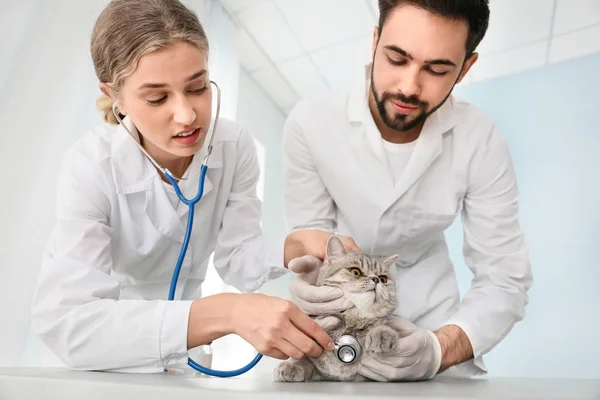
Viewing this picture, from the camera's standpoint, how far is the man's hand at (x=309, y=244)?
3.35 ft

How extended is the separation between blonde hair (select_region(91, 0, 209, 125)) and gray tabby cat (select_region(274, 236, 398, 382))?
530 mm

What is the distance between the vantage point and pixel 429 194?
1.22 meters

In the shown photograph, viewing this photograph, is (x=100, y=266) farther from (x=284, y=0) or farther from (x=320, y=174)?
(x=284, y=0)

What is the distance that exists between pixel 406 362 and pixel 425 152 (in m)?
0.58

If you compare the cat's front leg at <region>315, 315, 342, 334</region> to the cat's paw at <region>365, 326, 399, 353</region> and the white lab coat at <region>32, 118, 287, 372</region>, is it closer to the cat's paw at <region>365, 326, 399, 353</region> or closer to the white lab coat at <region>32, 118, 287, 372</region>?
the cat's paw at <region>365, 326, 399, 353</region>

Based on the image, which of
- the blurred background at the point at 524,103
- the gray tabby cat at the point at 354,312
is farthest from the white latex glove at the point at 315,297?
the blurred background at the point at 524,103

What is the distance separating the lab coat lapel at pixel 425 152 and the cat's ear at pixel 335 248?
0.26 m

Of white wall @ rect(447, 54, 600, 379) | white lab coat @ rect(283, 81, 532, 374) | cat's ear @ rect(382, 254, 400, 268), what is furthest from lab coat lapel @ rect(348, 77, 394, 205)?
white wall @ rect(447, 54, 600, 379)

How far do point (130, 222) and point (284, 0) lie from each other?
238 centimetres

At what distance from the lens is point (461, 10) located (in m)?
1.06

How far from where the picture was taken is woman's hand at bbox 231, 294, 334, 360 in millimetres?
742

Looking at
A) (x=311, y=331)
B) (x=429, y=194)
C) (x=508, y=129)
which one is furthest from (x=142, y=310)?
(x=508, y=129)

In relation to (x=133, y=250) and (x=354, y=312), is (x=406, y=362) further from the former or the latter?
(x=133, y=250)

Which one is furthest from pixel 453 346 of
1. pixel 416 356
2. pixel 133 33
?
pixel 133 33
